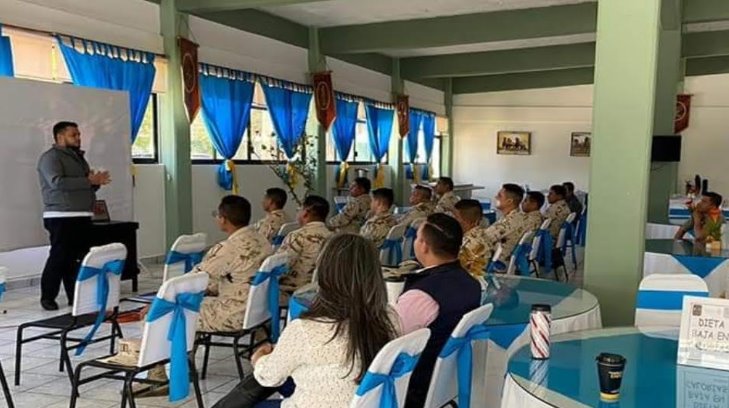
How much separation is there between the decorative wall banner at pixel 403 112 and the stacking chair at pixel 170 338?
36.1ft

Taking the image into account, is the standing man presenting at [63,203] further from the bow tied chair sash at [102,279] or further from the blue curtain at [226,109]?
the blue curtain at [226,109]

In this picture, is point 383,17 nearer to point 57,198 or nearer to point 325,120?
point 325,120

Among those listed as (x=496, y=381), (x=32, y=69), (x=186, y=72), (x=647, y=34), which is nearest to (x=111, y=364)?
(x=496, y=381)

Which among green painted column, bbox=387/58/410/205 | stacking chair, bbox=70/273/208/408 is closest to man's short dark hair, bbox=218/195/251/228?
stacking chair, bbox=70/273/208/408

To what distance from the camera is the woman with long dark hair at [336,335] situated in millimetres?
2043

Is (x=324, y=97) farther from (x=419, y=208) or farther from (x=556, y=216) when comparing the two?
(x=556, y=216)

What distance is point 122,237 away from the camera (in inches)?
252

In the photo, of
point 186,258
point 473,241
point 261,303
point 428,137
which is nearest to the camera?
point 261,303

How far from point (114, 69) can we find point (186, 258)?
3.52m

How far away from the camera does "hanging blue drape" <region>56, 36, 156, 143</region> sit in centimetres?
680

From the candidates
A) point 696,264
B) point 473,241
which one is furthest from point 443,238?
point 696,264

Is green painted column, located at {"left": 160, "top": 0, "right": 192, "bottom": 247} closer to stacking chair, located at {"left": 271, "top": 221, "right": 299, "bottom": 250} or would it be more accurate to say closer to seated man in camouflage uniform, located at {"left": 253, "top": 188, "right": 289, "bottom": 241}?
seated man in camouflage uniform, located at {"left": 253, "top": 188, "right": 289, "bottom": 241}

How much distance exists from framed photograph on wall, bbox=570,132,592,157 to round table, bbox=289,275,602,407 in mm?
13133

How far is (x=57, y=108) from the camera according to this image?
20.5 ft
